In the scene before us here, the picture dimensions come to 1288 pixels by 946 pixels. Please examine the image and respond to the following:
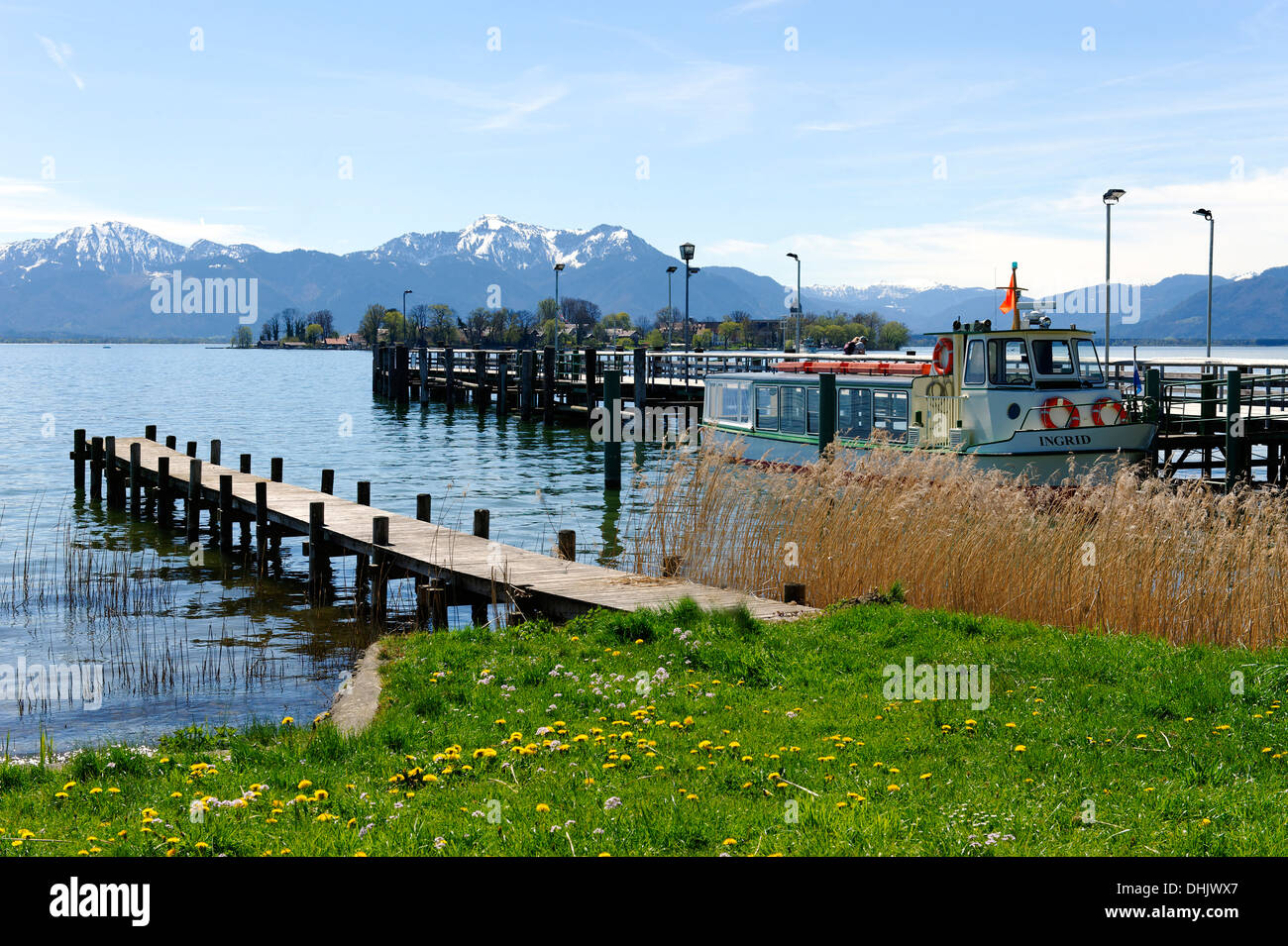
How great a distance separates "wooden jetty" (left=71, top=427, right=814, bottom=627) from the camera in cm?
1188

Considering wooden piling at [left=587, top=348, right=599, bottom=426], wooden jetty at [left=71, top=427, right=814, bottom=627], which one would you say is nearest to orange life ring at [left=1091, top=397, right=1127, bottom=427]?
wooden jetty at [left=71, top=427, right=814, bottom=627]

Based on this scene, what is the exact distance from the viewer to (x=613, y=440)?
28.1 meters

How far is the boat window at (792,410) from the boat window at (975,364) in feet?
15.4

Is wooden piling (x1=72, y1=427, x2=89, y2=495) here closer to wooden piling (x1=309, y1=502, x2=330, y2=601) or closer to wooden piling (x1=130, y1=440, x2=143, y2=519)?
wooden piling (x1=130, y1=440, x2=143, y2=519)

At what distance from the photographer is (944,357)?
891 inches

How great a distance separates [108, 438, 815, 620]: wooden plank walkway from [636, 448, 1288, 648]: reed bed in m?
1.53

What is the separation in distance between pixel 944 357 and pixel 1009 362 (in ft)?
4.49

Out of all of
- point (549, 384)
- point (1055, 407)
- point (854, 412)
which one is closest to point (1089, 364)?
point (1055, 407)

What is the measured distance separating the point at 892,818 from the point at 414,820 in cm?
237

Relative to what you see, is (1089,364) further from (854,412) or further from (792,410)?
(792,410)

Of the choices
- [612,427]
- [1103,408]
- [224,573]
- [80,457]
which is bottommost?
[224,573]

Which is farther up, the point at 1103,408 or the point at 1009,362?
the point at 1009,362

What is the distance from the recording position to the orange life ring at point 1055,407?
70.0 feet

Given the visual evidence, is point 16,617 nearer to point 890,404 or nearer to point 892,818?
point 892,818
